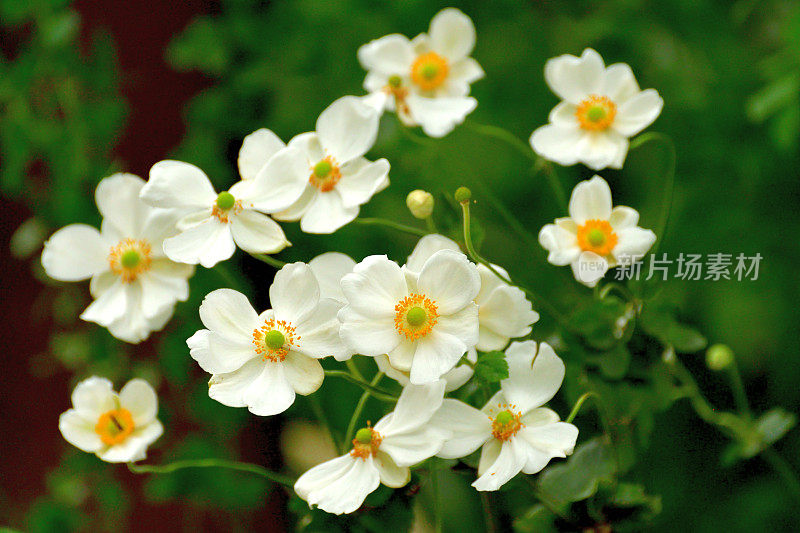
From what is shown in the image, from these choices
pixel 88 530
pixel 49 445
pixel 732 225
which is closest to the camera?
pixel 732 225

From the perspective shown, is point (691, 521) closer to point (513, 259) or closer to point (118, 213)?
point (513, 259)

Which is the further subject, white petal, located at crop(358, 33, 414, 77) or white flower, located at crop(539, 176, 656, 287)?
white petal, located at crop(358, 33, 414, 77)

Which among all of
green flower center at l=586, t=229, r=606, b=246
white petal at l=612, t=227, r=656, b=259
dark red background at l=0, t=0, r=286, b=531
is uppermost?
white petal at l=612, t=227, r=656, b=259

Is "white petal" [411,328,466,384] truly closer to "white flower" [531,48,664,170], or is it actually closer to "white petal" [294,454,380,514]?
"white petal" [294,454,380,514]

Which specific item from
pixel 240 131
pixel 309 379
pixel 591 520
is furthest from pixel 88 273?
pixel 240 131

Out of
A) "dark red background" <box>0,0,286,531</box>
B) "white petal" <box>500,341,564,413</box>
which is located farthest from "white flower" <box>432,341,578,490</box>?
"dark red background" <box>0,0,286,531</box>

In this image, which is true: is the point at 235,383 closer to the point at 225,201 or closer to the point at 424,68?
the point at 225,201
